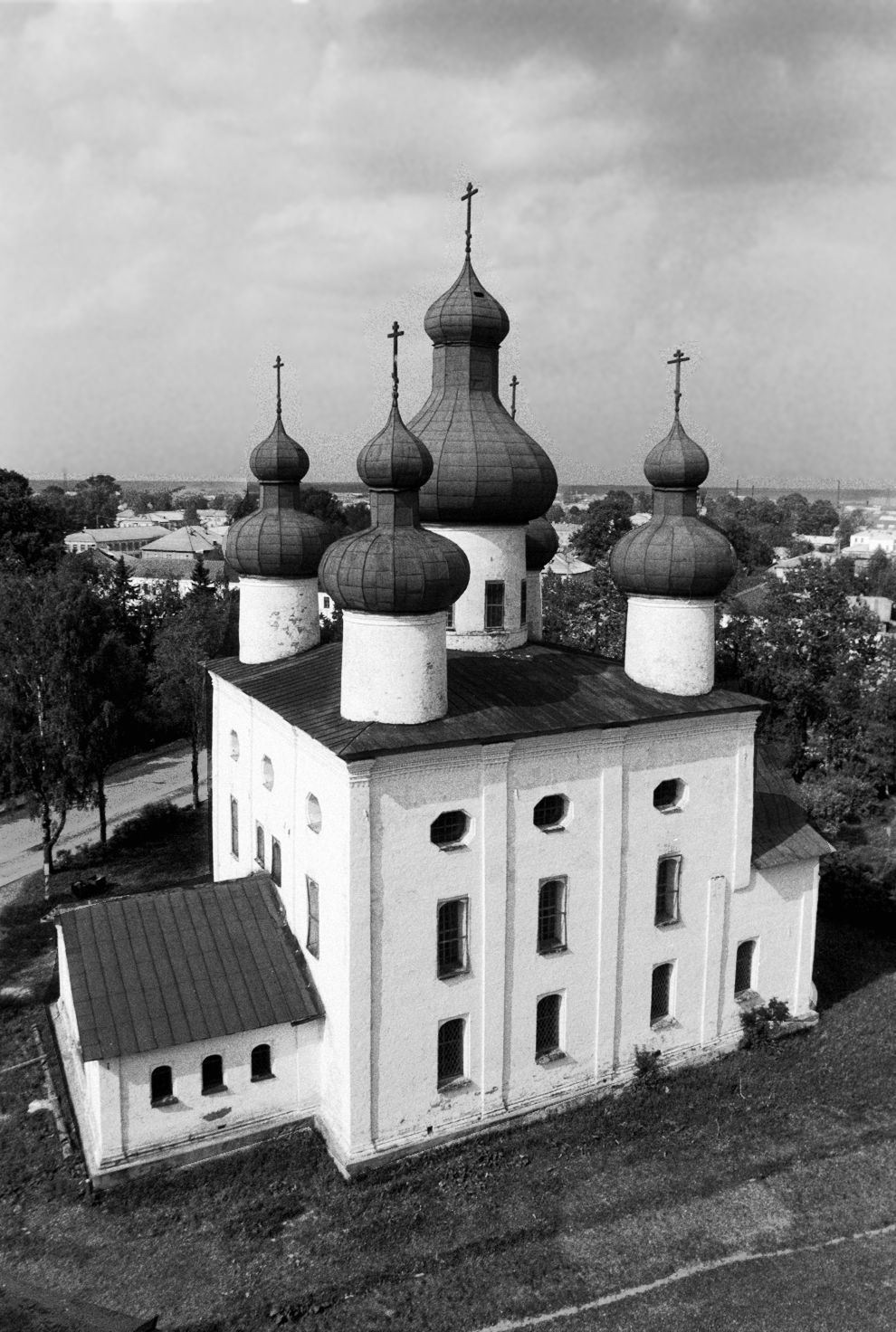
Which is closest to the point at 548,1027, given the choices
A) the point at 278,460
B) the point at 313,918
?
the point at 313,918

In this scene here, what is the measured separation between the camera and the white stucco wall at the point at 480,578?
18359 mm

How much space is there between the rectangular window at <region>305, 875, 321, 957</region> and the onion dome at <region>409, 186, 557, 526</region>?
6888 mm

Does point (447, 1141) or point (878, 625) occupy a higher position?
point (878, 625)

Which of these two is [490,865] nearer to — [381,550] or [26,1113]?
[381,550]

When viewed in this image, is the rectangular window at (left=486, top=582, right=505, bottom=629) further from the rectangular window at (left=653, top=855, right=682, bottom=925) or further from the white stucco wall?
the rectangular window at (left=653, top=855, right=682, bottom=925)

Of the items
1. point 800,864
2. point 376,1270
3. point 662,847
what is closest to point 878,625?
point 800,864

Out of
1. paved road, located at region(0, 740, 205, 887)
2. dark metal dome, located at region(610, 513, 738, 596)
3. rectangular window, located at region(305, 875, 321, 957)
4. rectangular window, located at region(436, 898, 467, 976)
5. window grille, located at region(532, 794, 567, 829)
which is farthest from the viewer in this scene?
paved road, located at region(0, 740, 205, 887)

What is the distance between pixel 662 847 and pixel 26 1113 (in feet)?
35.3

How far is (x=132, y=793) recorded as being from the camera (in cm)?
3353

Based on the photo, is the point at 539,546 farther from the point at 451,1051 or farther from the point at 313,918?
the point at 451,1051

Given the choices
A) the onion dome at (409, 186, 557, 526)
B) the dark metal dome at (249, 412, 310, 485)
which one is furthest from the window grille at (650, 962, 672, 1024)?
the dark metal dome at (249, 412, 310, 485)

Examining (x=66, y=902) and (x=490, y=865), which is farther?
(x=66, y=902)

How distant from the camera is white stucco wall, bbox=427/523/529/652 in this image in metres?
18.4

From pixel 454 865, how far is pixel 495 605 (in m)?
5.56
